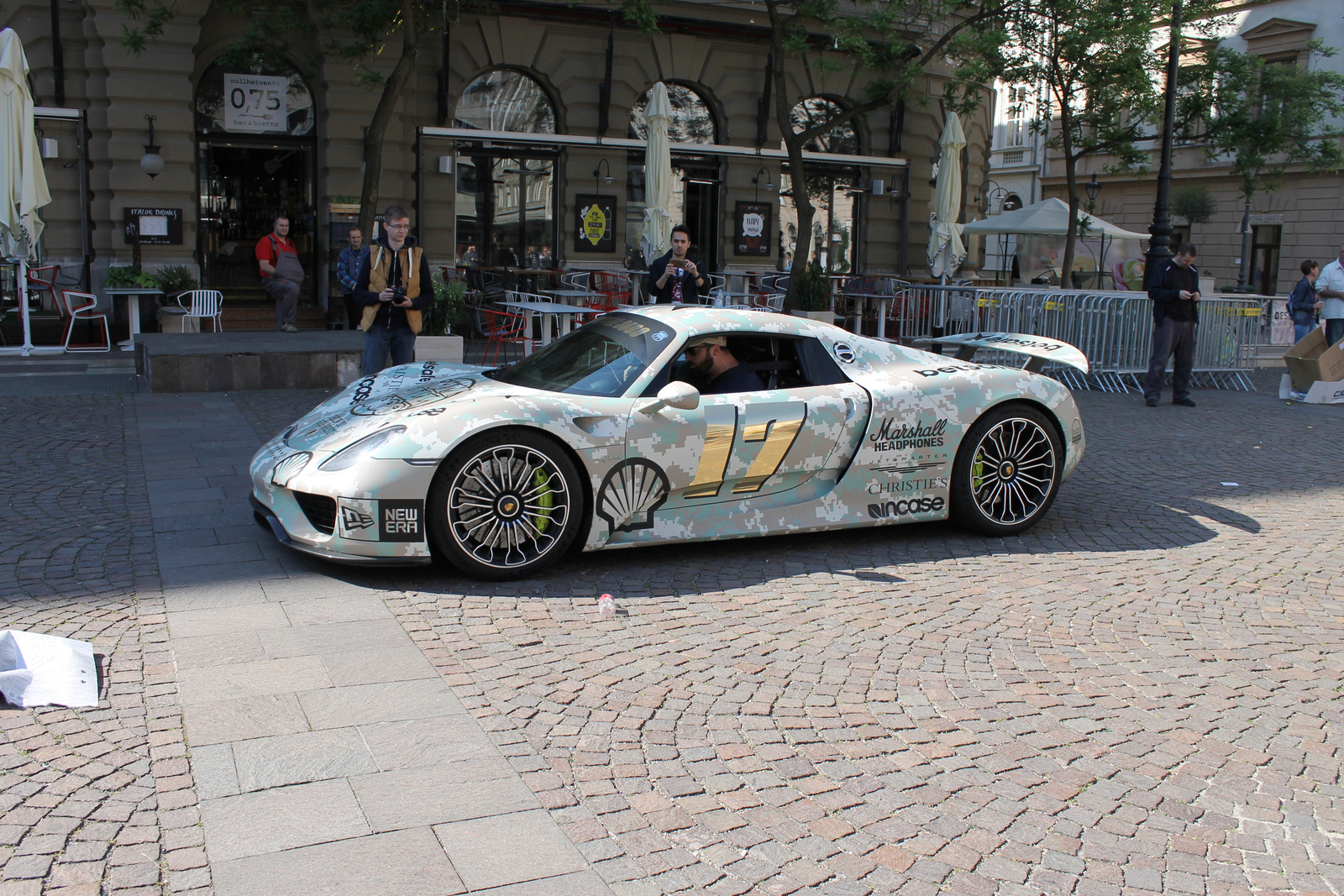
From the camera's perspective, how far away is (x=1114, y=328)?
1502cm

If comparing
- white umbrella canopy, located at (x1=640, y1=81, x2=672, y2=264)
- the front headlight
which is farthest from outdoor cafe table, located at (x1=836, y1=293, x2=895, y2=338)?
the front headlight

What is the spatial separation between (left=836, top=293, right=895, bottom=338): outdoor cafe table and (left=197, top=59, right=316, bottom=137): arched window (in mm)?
9378

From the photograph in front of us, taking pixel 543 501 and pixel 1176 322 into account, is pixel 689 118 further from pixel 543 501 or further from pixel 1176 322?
pixel 543 501

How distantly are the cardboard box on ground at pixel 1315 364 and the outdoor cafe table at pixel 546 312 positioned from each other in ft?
28.7

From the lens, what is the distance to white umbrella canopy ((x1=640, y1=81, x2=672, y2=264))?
18.1 meters

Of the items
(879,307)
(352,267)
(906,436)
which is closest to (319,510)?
(906,436)

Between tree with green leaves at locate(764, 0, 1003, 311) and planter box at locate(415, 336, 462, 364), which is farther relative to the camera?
tree with green leaves at locate(764, 0, 1003, 311)

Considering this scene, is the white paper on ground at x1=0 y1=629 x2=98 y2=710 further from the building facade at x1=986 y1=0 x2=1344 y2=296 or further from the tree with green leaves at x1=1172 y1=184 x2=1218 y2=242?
the tree with green leaves at x1=1172 y1=184 x2=1218 y2=242

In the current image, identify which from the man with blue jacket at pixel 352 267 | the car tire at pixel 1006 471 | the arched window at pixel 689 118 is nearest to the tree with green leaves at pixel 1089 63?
the arched window at pixel 689 118

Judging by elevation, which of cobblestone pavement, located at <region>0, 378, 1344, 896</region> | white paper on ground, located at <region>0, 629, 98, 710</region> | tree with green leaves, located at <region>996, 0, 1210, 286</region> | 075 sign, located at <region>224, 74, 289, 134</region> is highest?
tree with green leaves, located at <region>996, 0, 1210, 286</region>

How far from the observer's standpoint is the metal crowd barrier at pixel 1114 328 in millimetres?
15016

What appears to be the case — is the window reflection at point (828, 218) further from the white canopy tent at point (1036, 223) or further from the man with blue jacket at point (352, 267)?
the man with blue jacket at point (352, 267)

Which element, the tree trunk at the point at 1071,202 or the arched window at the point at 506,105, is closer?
the arched window at the point at 506,105

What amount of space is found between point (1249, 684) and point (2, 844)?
430 cm
